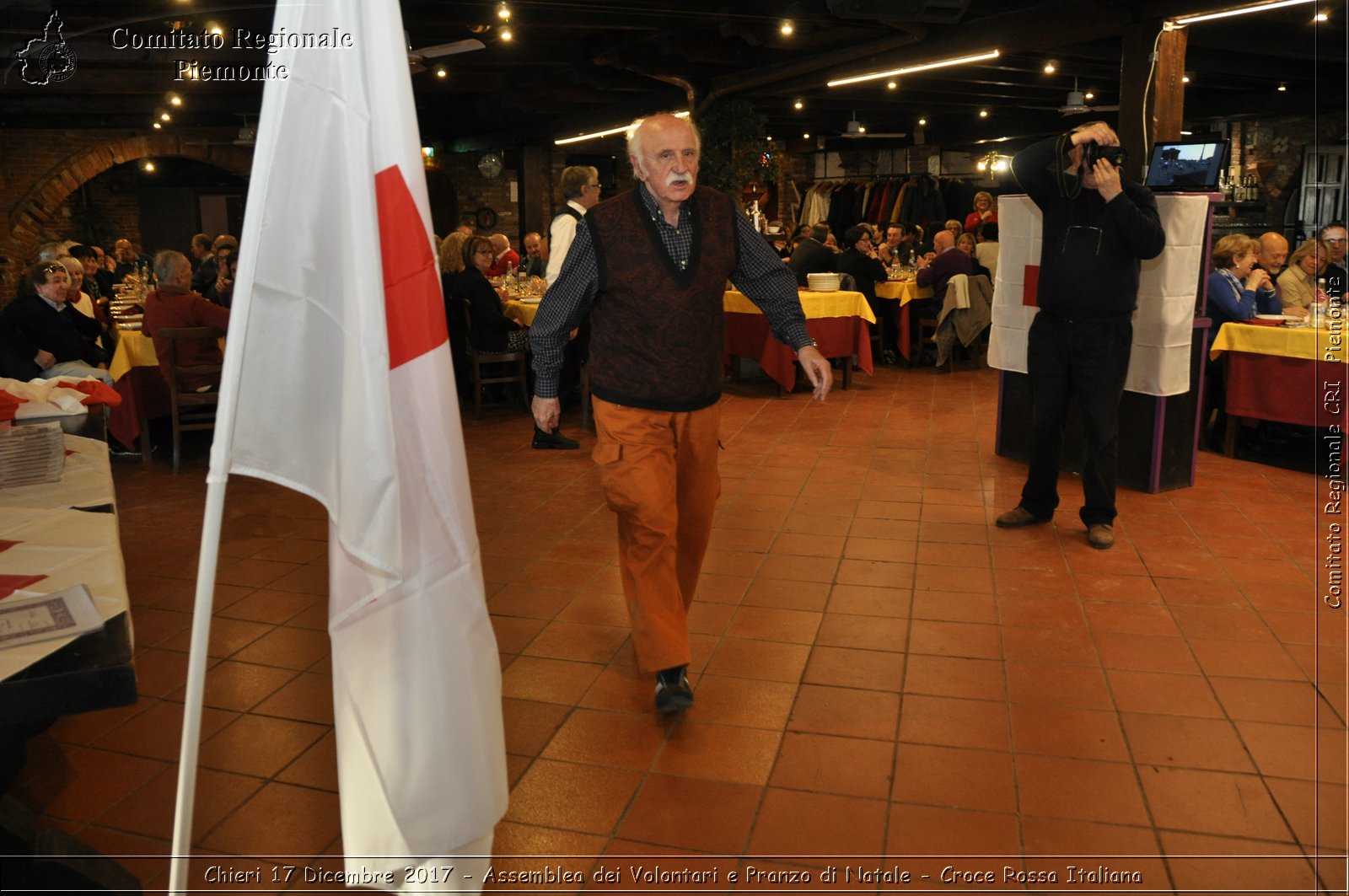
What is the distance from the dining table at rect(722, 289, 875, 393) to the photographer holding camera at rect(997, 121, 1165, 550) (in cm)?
346

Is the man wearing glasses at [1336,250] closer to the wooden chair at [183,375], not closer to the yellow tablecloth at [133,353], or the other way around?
the wooden chair at [183,375]

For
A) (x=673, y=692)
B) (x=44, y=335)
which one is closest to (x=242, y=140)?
(x=44, y=335)

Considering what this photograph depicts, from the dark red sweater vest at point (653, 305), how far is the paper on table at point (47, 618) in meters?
1.41

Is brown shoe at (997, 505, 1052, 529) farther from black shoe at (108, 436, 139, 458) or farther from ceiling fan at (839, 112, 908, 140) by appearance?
ceiling fan at (839, 112, 908, 140)

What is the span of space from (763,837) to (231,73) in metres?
11.2

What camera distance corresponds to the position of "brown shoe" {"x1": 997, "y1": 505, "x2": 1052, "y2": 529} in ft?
15.2

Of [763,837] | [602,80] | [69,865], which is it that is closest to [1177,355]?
[763,837]

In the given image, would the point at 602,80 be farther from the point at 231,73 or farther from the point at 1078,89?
the point at 1078,89

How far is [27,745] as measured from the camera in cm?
271

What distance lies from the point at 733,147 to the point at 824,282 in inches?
130

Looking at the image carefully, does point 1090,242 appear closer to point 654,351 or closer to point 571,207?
point 654,351

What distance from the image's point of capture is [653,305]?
2783mm

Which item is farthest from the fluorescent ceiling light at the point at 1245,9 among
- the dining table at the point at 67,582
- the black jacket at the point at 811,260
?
the dining table at the point at 67,582

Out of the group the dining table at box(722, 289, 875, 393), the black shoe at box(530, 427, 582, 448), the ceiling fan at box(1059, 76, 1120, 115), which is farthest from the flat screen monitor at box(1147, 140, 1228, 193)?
the ceiling fan at box(1059, 76, 1120, 115)
